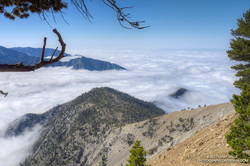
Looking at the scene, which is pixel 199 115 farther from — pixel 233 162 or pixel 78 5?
pixel 78 5

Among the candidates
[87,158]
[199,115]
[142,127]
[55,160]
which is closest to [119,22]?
[199,115]

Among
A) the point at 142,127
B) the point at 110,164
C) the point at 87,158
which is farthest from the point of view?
the point at 87,158

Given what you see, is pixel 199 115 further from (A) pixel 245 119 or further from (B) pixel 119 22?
(B) pixel 119 22

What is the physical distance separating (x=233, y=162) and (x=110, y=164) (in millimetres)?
143698

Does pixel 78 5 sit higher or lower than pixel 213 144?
higher

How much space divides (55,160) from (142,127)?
281 ft

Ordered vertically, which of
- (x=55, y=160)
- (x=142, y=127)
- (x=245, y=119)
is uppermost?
(x=245, y=119)

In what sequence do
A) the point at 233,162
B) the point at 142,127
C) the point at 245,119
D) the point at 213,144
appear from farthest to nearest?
the point at 142,127
the point at 213,144
the point at 233,162
the point at 245,119

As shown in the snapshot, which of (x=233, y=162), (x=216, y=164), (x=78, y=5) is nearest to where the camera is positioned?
(x=78, y=5)

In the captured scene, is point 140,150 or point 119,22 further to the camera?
point 140,150

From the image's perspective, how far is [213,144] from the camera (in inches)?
808

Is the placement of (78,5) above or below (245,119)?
above

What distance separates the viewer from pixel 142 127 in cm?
16925

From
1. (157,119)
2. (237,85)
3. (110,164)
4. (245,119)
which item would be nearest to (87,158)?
(110,164)
